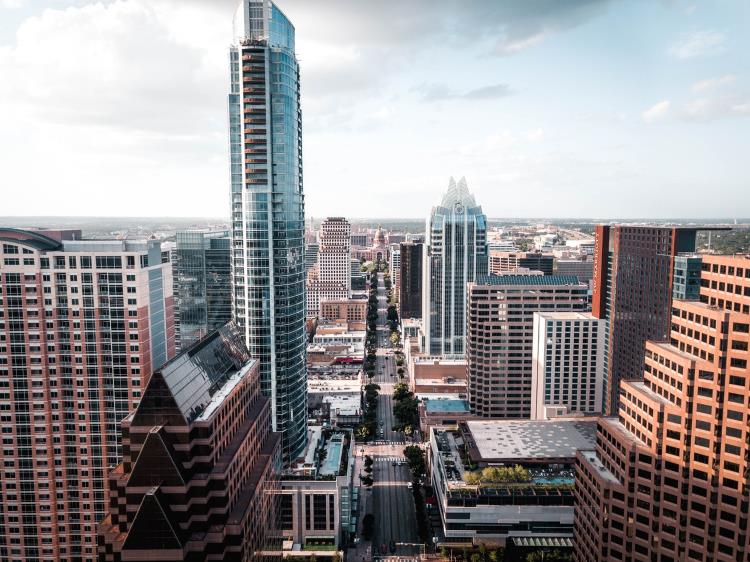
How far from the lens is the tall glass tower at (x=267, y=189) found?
116688 mm

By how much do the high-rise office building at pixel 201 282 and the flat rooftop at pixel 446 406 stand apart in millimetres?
64073

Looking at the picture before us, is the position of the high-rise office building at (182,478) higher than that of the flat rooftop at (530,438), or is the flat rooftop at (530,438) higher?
the high-rise office building at (182,478)

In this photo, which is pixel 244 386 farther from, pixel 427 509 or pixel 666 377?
pixel 427 509

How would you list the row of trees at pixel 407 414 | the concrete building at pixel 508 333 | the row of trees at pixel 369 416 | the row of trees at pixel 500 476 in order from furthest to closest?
the row of trees at pixel 407 414, the row of trees at pixel 369 416, the concrete building at pixel 508 333, the row of trees at pixel 500 476

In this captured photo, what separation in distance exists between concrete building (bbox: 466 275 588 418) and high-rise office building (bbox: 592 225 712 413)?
9183mm

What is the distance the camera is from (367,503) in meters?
128

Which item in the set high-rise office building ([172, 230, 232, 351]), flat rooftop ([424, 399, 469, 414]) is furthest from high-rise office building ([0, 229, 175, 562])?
flat rooftop ([424, 399, 469, 414])

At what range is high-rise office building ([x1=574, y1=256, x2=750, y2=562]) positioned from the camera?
193 ft

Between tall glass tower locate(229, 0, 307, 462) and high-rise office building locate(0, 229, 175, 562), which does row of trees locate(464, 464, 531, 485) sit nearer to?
tall glass tower locate(229, 0, 307, 462)

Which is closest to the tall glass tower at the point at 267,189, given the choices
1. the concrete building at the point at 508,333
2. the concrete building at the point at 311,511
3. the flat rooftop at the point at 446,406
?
the concrete building at the point at 311,511

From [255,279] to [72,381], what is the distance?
143ft

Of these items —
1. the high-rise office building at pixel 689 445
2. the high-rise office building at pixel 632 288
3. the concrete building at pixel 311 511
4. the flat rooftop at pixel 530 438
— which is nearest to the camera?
the high-rise office building at pixel 689 445

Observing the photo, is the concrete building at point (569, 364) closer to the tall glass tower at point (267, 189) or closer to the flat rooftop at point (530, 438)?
the flat rooftop at point (530, 438)

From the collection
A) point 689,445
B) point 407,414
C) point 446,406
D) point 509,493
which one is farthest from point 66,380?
point 446,406
